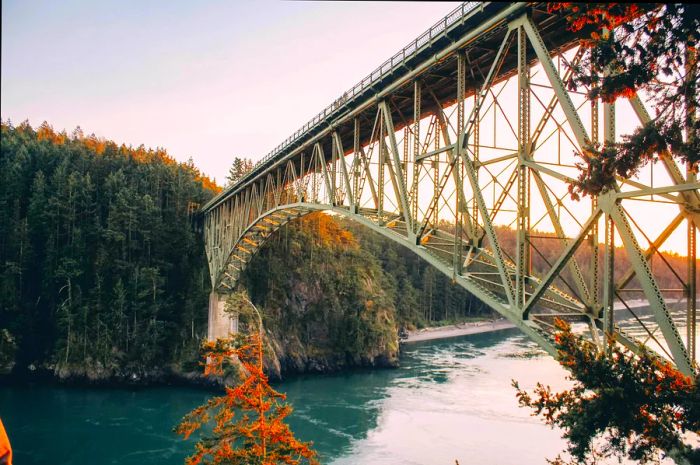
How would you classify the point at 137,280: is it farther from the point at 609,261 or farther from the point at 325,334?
the point at 609,261

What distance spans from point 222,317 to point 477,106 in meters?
30.6

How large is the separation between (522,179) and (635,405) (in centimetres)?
411

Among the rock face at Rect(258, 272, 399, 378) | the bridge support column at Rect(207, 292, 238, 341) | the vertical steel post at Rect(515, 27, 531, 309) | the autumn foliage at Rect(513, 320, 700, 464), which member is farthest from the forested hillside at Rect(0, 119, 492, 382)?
the autumn foliage at Rect(513, 320, 700, 464)

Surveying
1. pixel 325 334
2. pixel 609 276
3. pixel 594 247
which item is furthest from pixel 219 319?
pixel 609 276

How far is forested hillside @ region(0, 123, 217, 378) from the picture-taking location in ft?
114

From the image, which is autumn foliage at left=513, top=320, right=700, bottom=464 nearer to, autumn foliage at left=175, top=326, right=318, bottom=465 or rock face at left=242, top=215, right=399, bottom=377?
autumn foliage at left=175, top=326, right=318, bottom=465

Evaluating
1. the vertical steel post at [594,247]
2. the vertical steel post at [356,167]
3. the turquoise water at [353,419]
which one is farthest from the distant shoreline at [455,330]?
the vertical steel post at [594,247]

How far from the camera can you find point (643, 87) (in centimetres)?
597

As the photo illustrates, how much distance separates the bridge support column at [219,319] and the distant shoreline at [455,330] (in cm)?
2318

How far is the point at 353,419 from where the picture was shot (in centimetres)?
2653

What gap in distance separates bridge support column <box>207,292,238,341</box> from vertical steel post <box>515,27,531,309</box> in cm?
3064

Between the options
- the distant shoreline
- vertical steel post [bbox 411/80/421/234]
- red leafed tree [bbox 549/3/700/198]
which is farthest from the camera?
the distant shoreline

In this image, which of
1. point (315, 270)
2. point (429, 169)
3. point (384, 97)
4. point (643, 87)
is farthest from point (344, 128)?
point (315, 270)

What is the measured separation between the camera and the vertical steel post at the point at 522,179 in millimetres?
8562
